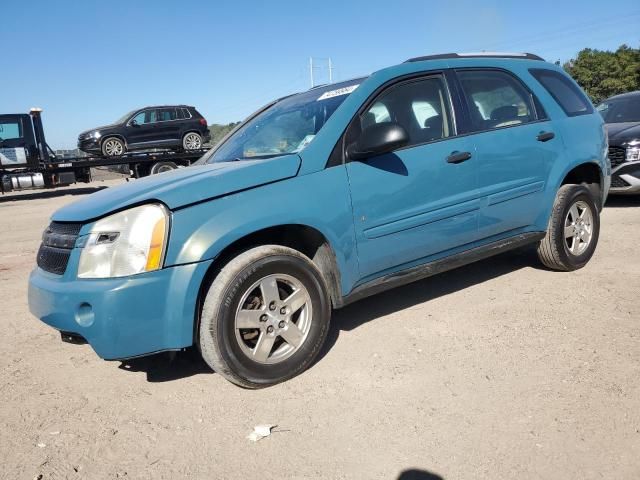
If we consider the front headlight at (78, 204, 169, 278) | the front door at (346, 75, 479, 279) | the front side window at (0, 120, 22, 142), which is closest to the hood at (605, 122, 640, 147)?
the front door at (346, 75, 479, 279)

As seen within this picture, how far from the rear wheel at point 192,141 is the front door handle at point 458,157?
1516 centimetres

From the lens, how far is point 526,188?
3994mm

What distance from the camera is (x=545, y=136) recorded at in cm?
411

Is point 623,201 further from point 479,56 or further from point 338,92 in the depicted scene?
point 338,92

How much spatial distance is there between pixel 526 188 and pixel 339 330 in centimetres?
180

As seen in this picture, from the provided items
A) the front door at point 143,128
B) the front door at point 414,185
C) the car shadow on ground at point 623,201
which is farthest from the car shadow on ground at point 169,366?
the front door at point 143,128

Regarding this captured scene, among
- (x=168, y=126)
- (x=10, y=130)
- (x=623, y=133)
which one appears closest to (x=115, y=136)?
(x=168, y=126)

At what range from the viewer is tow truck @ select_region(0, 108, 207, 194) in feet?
53.6

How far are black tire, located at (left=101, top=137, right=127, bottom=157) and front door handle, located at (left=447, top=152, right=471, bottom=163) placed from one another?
48.2 feet

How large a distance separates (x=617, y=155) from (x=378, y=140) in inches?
229

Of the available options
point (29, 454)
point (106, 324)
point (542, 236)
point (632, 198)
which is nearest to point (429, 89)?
point (542, 236)

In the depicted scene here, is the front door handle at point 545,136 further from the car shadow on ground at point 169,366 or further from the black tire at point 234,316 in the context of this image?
the car shadow on ground at point 169,366

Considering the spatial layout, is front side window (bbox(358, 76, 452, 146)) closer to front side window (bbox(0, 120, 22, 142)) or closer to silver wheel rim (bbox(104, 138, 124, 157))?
silver wheel rim (bbox(104, 138, 124, 157))

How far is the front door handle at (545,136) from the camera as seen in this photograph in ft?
13.4
